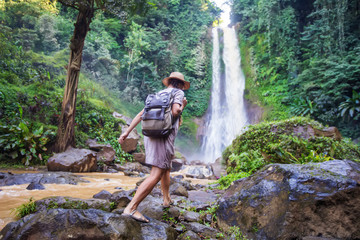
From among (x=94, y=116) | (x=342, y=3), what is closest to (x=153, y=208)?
(x=94, y=116)

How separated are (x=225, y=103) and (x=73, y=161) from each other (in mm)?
15815

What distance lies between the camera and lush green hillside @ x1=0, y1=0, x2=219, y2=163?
826cm

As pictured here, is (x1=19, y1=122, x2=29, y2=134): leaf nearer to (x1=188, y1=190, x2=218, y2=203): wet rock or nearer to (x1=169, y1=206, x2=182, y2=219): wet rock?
(x1=188, y1=190, x2=218, y2=203): wet rock

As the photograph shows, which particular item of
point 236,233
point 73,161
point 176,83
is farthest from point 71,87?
point 236,233

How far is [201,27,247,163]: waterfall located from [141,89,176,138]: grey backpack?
51.1ft

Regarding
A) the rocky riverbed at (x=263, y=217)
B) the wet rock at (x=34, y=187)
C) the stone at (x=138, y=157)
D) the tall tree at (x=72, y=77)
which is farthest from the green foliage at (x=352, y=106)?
the wet rock at (x=34, y=187)

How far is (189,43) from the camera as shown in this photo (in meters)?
24.6

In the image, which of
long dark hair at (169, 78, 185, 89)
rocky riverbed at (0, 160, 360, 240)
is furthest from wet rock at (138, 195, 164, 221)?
long dark hair at (169, 78, 185, 89)

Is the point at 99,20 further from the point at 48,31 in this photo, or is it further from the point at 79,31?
the point at 79,31

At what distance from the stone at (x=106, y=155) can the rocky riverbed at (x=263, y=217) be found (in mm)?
6540

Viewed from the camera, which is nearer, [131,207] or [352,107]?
[131,207]

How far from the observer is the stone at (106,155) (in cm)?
886

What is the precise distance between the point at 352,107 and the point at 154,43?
16.6 meters

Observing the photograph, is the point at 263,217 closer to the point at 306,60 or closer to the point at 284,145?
the point at 284,145
